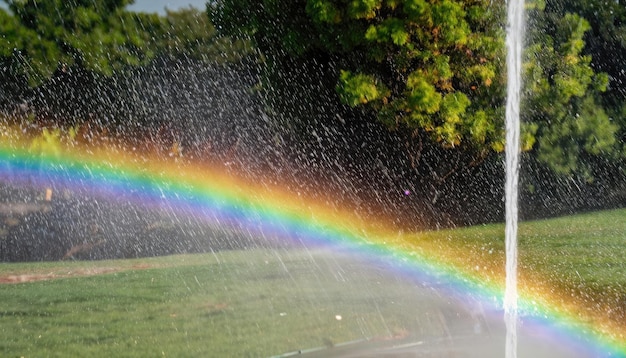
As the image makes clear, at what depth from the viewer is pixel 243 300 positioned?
8.57 meters

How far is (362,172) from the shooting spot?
18.8 m

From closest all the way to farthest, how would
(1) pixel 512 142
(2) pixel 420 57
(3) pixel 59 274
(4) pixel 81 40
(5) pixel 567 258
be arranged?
1. (3) pixel 59 274
2. (5) pixel 567 258
3. (2) pixel 420 57
4. (1) pixel 512 142
5. (4) pixel 81 40

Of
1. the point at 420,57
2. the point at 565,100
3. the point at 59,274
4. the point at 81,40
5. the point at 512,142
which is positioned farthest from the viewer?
the point at 81,40

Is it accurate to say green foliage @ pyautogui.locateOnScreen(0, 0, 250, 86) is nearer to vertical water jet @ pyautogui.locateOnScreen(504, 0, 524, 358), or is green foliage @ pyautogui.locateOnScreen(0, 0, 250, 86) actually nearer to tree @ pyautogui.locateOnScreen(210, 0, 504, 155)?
tree @ pyautogui.locateOnScreen(210, 0, 504, 155)

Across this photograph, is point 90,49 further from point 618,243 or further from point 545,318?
point 545,318

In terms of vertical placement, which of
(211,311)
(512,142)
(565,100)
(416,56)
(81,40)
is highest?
(565,100)

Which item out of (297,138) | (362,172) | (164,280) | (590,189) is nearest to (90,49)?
(297,138)

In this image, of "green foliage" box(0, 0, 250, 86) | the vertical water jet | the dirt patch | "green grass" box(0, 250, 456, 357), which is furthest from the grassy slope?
"green foliage" box(0, 0, 250, 86)

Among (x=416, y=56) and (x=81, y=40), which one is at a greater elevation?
(x=416, y=56)

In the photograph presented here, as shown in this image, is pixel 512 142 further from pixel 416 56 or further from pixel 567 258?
pixel 567 258

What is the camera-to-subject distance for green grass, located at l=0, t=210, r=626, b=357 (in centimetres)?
641

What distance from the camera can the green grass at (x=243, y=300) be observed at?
641 centimetres

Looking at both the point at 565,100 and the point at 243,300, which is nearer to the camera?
the point at 243,300

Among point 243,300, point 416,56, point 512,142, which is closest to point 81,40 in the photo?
point 416,56
